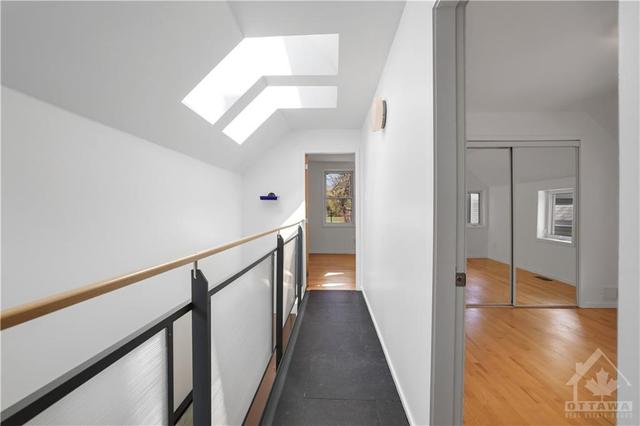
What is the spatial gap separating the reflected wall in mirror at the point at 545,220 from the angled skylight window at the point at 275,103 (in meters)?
2.41

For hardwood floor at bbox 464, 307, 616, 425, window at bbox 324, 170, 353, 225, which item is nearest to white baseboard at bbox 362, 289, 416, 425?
hardwood floor at bbox 464, 307, 616, 425

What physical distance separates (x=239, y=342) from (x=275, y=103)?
2.63 meters

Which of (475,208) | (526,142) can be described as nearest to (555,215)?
(475,208)

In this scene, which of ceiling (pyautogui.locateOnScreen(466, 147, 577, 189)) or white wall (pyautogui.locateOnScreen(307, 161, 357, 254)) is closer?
ceiling (pyautogui.locateOnScreen(466, 147, 577, 189))

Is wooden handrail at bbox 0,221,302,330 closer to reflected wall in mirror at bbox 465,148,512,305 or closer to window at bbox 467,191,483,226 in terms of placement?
reflected wall in mirror at bbox 465,148,512,305

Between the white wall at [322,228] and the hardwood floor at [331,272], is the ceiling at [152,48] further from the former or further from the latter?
the white wall at [322,228]

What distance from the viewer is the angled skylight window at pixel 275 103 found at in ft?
9.34

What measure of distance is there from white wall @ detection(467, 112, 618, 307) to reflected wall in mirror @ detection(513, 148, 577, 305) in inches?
3.7

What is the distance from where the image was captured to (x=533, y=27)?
1.79 m

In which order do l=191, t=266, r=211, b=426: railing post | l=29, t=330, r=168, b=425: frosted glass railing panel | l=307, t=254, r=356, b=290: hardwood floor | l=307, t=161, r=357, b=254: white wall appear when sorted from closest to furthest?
1. l=29, t=330, r=168, b=425: frosted glass railing panel
2. l=191, t=266, r=211, b=426: railing post
3. l=307, t=254, r=356, b=290: hardwood floor
4. l=307, t=161, r=357, b=254: white wall

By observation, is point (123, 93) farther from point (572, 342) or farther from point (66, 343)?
point (572, 342)

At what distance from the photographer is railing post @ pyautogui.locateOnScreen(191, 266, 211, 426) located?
882mm

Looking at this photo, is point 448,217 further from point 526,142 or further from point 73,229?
point 526,142

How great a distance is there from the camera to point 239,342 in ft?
4.23
